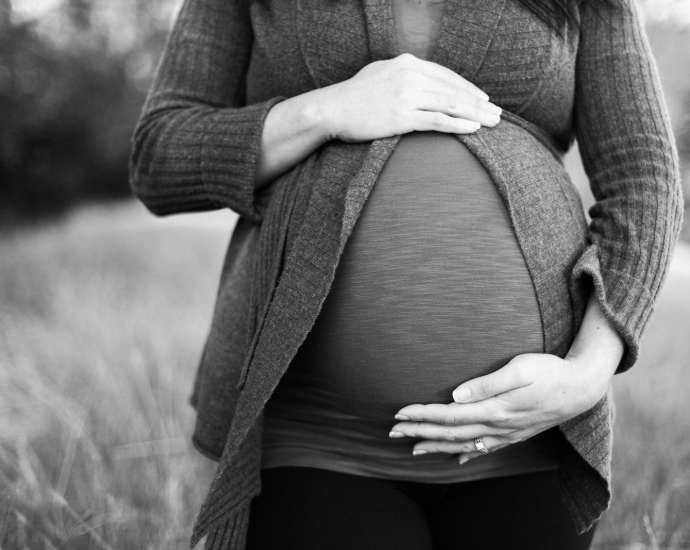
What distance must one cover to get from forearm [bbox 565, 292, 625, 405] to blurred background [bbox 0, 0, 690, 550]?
69cm

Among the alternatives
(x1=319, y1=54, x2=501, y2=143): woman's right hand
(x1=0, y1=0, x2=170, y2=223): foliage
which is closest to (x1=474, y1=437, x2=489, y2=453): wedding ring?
(x1=319, y1=54, x2=501, y2=143): woman's right hand

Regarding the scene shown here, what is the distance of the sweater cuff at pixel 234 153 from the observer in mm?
1054

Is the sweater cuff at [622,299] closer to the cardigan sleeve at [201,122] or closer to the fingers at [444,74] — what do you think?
the fingers at [444,74]

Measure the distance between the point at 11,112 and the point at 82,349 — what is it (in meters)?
Result: 3.56

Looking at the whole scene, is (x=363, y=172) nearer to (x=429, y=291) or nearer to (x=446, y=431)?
(x=429, y=291)

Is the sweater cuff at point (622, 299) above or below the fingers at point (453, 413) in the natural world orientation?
above

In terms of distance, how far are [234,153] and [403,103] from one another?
315 millimetres

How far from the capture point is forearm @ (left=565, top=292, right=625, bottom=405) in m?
0.92

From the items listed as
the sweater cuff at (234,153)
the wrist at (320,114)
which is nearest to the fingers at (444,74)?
the wrist at (320,114)

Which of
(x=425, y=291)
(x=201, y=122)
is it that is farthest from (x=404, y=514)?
(x=201, y=122)

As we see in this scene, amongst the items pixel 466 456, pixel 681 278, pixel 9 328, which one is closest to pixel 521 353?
pixel 466 456

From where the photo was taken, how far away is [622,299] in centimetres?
94

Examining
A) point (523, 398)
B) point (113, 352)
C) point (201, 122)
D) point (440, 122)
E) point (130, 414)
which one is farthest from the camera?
point (113, 352)

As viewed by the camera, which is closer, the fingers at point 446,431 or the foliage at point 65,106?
the fingers at point 446,431
